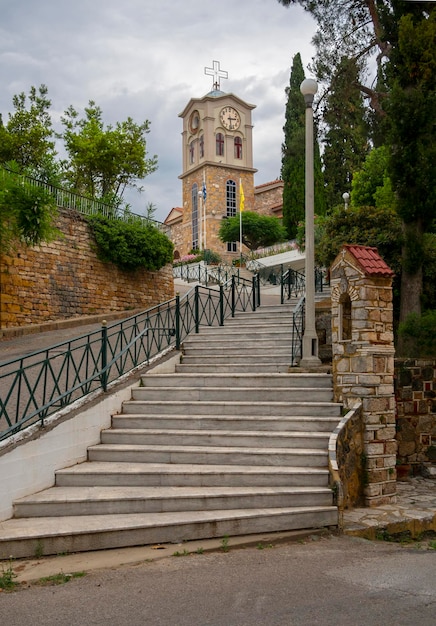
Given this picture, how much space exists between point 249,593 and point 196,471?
2.33 m

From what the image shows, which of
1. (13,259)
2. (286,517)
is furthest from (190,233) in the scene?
(286,517)

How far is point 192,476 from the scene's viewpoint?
6551 mm

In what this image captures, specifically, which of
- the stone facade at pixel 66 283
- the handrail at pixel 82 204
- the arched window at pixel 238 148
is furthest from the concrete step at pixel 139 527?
the arched window at pixel 238 148

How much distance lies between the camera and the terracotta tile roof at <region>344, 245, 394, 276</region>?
757 cm

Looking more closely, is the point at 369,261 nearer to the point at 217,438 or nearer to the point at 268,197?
the point at 217,438

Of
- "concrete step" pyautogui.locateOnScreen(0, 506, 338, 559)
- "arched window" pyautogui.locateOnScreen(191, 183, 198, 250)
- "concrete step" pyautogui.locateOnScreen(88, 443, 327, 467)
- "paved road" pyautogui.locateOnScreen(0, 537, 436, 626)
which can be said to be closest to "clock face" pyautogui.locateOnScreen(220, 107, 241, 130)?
"arched window" pyautogui.locateOnScreen(191, 183, 198, 250)

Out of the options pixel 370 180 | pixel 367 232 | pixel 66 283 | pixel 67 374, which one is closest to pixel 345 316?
pixel 67 374

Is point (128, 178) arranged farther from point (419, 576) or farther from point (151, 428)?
point (419, 576)

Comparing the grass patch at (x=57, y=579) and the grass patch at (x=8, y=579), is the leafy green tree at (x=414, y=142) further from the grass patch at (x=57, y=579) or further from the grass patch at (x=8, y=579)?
the grass patch at (x=8, y=579)

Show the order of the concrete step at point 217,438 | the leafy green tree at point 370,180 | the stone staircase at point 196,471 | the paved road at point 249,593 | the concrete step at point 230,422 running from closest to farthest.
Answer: the paved road at point 249,593
the stone staircase at point 196,471
the concrete step at point 217,438
the concrete step at point 230,422
the leafy green tree at point 370,180

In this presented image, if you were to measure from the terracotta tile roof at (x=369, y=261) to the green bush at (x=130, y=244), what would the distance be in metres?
13.2

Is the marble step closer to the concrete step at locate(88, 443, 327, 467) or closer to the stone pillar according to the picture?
the stone pillar

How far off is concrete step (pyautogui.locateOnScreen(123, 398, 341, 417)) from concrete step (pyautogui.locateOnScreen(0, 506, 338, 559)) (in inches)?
75.0

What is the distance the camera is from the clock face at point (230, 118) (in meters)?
44.7
